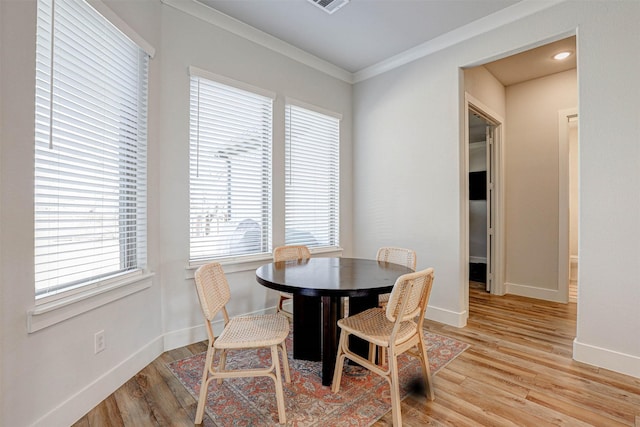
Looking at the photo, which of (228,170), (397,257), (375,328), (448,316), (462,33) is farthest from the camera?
(448,316)

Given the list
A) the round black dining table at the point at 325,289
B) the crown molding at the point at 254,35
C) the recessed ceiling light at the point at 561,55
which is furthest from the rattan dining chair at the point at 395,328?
the recessed ceiling light at the point at 561,55

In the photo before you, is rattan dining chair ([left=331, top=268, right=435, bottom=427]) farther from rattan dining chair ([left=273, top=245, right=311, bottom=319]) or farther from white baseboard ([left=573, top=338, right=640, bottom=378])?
white baseboard ([left=573, top=338, right=640, bottom=378])

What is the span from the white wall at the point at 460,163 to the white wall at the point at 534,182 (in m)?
1.66

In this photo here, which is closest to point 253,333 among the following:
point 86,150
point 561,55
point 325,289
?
point 325,289

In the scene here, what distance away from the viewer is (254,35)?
3.08 m

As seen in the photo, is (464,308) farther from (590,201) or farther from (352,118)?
(352,118)

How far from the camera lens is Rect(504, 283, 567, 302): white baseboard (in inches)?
155

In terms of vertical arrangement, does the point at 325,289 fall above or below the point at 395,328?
above

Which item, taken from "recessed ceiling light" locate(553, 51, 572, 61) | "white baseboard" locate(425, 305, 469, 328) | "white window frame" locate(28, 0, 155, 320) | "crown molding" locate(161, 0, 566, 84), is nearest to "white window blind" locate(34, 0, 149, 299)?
"white window frame" locate(28, 0, 155, 320)

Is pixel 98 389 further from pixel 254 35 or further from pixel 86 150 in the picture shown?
pixel 254 35

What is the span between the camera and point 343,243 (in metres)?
4.12

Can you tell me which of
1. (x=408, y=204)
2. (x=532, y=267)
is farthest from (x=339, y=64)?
(x=532, y=267)

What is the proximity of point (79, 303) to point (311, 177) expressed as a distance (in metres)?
2.53

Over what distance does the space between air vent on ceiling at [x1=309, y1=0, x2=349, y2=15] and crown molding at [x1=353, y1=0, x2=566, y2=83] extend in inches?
45.2
